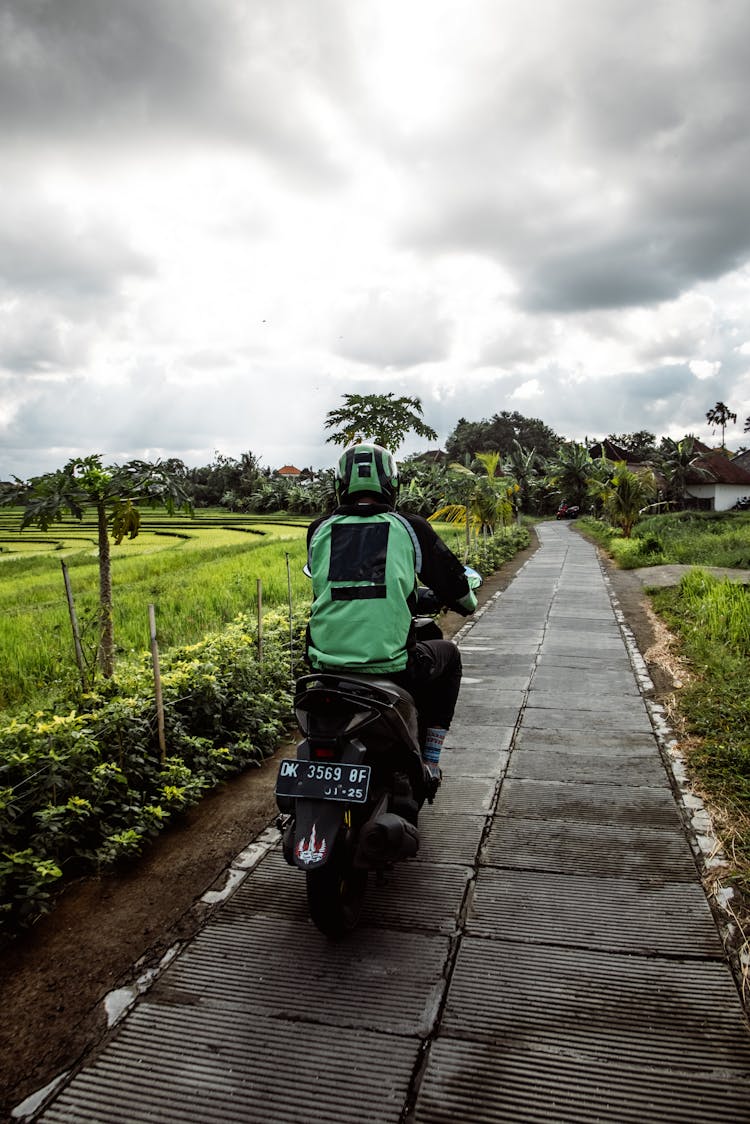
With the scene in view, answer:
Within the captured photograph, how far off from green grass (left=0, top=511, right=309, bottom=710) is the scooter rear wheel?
247 cm

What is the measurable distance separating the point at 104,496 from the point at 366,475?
2.54 metres

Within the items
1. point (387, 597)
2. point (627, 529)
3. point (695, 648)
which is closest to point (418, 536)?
point (387, 597)

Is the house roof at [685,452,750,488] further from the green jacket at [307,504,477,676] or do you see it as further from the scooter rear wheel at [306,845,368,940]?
the scooter rear wheel at [306,845,368,940]

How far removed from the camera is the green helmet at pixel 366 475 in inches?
124

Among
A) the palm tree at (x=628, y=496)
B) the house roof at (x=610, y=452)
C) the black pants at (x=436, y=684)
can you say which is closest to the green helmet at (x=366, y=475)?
the black pants at (x=436, y=684)

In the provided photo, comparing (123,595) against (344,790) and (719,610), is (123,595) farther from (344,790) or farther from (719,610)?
(344,790)

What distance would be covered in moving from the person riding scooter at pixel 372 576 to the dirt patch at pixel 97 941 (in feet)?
4.20

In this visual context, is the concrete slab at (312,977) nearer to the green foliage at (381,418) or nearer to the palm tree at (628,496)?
the green foliage at (381,418)

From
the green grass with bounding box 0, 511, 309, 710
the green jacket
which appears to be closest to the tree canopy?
the green grass with bounding box 0, 511, 309, 710

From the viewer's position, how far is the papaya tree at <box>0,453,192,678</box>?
460 centimetres

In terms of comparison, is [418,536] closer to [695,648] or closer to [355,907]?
[355,907]

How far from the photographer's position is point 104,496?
16.1 feet

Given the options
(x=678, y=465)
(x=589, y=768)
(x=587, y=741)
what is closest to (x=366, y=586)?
(x=589, y=768)

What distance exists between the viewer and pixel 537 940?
9.48 feet
